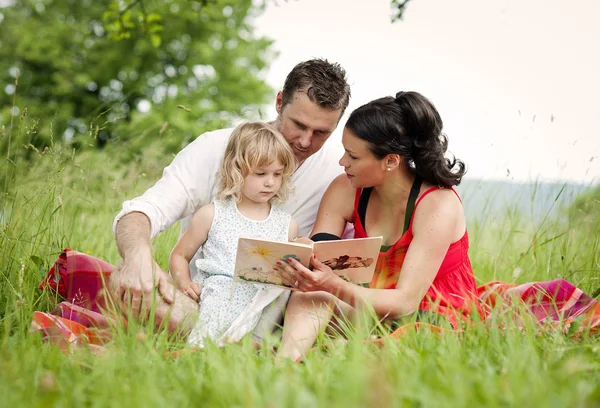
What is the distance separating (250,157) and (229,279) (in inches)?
25.7

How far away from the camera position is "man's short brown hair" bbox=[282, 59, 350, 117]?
378cm

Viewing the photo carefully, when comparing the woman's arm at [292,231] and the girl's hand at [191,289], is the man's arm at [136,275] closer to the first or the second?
the girl's hand at [191,289]

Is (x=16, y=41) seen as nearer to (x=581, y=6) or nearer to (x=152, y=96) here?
(x=152, y=96)

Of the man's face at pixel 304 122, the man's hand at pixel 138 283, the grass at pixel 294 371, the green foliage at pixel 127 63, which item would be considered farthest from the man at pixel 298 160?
the green foliage at pixel 127 63

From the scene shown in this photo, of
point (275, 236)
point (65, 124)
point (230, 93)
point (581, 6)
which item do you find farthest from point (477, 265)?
point (65, 124)

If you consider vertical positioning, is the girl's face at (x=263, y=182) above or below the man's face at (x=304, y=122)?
below

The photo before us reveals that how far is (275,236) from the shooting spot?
138 inches

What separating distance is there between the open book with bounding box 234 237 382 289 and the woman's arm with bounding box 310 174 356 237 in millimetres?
542

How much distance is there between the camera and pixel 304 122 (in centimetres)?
380

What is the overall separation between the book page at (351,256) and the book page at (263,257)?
108 mm

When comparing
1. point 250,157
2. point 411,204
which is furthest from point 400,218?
point 250,157

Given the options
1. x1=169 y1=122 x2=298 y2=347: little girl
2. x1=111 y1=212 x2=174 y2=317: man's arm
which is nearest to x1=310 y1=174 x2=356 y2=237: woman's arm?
x1=169 y1=122 x2=298 y2=347: little girl

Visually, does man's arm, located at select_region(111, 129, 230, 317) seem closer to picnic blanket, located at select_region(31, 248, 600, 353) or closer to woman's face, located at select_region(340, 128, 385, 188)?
picnic blanket, located at select_region(31, 248, 600, 353)

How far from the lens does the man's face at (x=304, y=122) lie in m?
3.80
